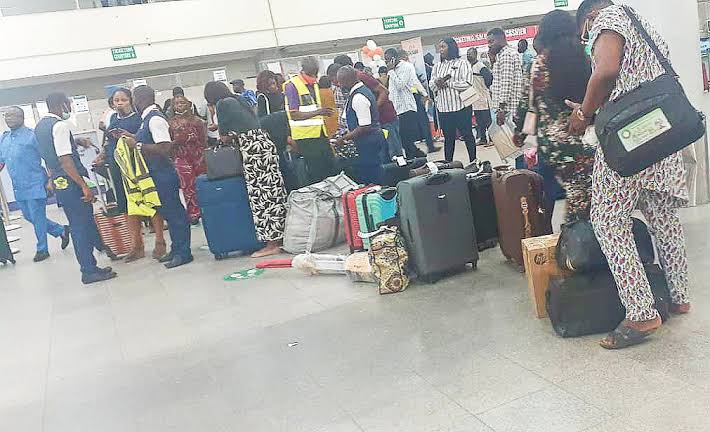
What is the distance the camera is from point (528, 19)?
1723cm

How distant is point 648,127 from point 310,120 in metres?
3.55

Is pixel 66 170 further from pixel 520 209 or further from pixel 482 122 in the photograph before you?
pixel 482 122

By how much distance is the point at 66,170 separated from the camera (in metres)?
5.02

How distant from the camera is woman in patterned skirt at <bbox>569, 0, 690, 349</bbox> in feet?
7.87

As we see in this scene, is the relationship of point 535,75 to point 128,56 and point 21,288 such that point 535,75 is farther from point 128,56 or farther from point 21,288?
point 128,56

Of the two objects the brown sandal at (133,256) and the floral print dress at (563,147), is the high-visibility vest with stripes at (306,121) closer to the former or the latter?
the brown sandal at (133,256)

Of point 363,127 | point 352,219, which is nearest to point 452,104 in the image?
point 363,127

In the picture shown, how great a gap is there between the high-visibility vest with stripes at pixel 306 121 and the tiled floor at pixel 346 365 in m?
1.44

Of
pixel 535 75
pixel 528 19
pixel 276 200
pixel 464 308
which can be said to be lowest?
pixel 464 308

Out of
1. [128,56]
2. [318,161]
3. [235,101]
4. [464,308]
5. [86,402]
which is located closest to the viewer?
[86,402]

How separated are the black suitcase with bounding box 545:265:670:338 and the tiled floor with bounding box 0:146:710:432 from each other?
0.07 m

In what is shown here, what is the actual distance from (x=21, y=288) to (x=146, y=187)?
5.54 feet

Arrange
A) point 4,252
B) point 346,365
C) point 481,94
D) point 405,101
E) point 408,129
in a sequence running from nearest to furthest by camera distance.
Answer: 1. point 346,365
2. point 4,252
3. point 481,94
4. point 408,129
5. point 405,101

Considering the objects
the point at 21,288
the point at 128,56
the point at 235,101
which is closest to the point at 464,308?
the point at 235,101
